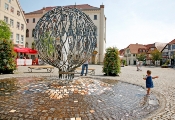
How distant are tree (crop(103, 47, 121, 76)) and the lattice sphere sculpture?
5.52m

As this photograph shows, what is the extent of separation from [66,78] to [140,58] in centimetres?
5930

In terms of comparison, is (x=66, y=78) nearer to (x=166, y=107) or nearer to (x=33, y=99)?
(x=33, y=99)

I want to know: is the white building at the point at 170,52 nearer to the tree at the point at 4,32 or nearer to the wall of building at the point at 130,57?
the wall of building at the point at 130,57

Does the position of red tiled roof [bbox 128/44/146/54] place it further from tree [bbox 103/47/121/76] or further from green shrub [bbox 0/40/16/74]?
green shrub [bbox 0/40/16/74]

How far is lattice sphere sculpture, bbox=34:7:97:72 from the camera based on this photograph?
7.51 metres

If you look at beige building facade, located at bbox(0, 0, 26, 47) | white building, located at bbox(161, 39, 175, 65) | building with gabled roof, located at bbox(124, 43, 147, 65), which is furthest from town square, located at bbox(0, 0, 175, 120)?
building with gabled roof, located at bbox(124, 43, 147, 65)

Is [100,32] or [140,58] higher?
[100,32]

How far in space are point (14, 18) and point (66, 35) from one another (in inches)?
1260

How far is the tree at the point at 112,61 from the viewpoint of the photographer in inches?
552

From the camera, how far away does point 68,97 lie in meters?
5.76

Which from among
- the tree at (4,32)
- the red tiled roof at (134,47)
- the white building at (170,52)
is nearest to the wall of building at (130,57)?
the red tiled roof at (134,47)

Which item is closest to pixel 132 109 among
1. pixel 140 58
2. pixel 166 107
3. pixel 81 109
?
pixel 166 107

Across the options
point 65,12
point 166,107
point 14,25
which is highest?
point 14,25

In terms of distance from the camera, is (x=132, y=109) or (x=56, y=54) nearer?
(x=132, y=109)
